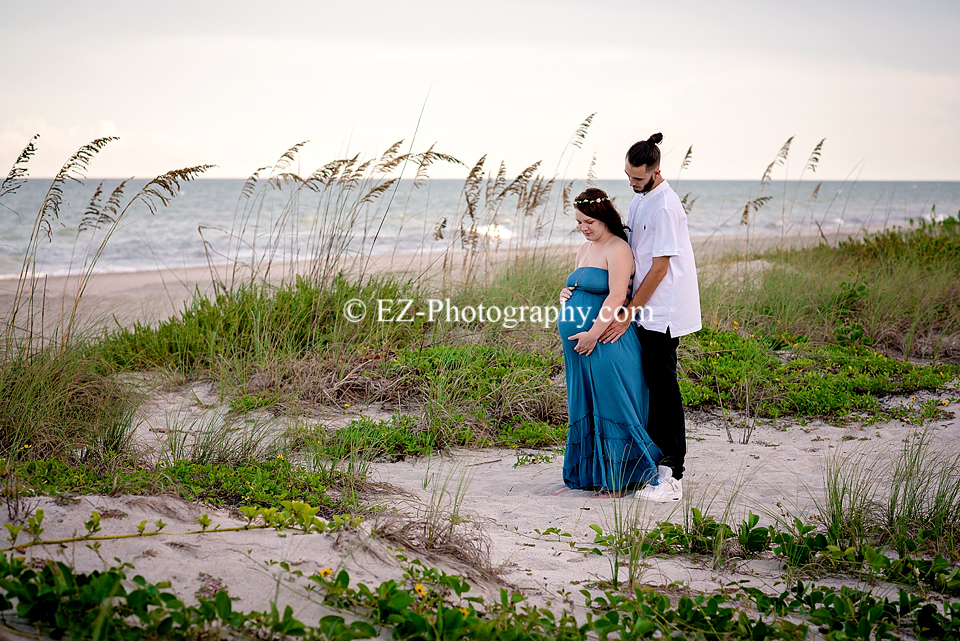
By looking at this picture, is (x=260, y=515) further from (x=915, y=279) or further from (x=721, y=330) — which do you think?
(x=915, y=279)

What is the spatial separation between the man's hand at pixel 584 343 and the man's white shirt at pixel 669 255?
1.05 ft

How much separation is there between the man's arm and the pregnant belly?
15cm

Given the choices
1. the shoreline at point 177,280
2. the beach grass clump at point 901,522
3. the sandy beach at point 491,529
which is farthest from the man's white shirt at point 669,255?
the shoreline at point 177,280

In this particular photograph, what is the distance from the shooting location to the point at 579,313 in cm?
389

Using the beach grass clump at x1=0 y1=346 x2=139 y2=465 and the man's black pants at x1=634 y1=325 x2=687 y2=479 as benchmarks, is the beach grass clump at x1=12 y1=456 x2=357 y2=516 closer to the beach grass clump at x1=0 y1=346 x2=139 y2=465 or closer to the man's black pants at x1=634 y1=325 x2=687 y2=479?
the beach grass clump at x1=0 y1=346 x2=139 y2=465

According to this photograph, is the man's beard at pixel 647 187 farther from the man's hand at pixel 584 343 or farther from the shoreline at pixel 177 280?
the shoreline at pixel 177 280

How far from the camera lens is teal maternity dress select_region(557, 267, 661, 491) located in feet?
12.6

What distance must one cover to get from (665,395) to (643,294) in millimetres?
649

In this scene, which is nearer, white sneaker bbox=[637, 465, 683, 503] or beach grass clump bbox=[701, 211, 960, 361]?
white sneaker bbox=[637, 465, 683, 503]

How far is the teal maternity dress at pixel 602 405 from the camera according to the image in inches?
151

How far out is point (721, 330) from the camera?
6.61 m

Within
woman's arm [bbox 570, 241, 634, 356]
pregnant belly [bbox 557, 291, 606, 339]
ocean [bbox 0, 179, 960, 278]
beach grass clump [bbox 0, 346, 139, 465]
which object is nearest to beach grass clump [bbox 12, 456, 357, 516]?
beach grass clump [bbox 0, 346, 139, 465]

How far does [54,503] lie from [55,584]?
2.62ft

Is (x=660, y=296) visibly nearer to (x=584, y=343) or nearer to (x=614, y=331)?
(x=614, y=331)
